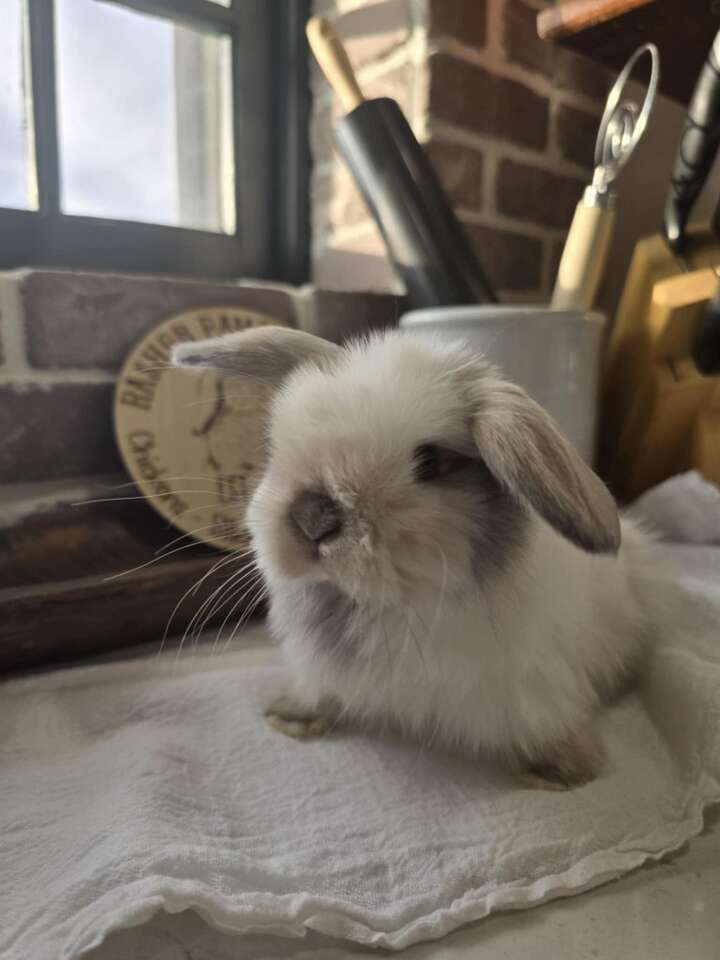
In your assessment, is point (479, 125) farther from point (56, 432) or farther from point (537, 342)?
point (56, 432)

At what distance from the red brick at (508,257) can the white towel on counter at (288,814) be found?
73 cm

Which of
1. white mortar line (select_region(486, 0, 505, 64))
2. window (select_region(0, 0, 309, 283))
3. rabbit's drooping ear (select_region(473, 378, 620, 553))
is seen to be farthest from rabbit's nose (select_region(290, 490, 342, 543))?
white mortar line (select_region(486, 0, 505, 64))

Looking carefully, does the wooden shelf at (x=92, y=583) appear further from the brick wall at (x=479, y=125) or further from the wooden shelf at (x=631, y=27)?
the wooden shelf at (x=631, y=27)

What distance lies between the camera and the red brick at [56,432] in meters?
0.85

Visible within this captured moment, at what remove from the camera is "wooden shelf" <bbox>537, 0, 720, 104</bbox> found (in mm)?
813

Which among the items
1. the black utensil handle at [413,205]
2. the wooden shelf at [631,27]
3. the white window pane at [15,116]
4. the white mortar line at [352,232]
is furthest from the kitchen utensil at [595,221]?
the white window pane at [15,116]

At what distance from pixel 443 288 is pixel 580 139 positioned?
2.01 ft

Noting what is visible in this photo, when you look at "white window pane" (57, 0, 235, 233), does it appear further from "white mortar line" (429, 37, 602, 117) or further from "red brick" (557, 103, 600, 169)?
"red brick" (557, 103, 600, 169)

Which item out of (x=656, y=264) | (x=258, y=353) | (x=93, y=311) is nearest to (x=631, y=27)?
(x=656, y=264)

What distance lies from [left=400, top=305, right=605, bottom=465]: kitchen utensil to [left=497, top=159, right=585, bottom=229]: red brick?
0.45 meters

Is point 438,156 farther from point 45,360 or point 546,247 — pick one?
point 45,360

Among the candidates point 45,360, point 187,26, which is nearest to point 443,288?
point 45,360

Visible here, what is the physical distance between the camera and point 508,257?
1274 millimetres

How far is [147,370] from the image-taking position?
2.93 ft
